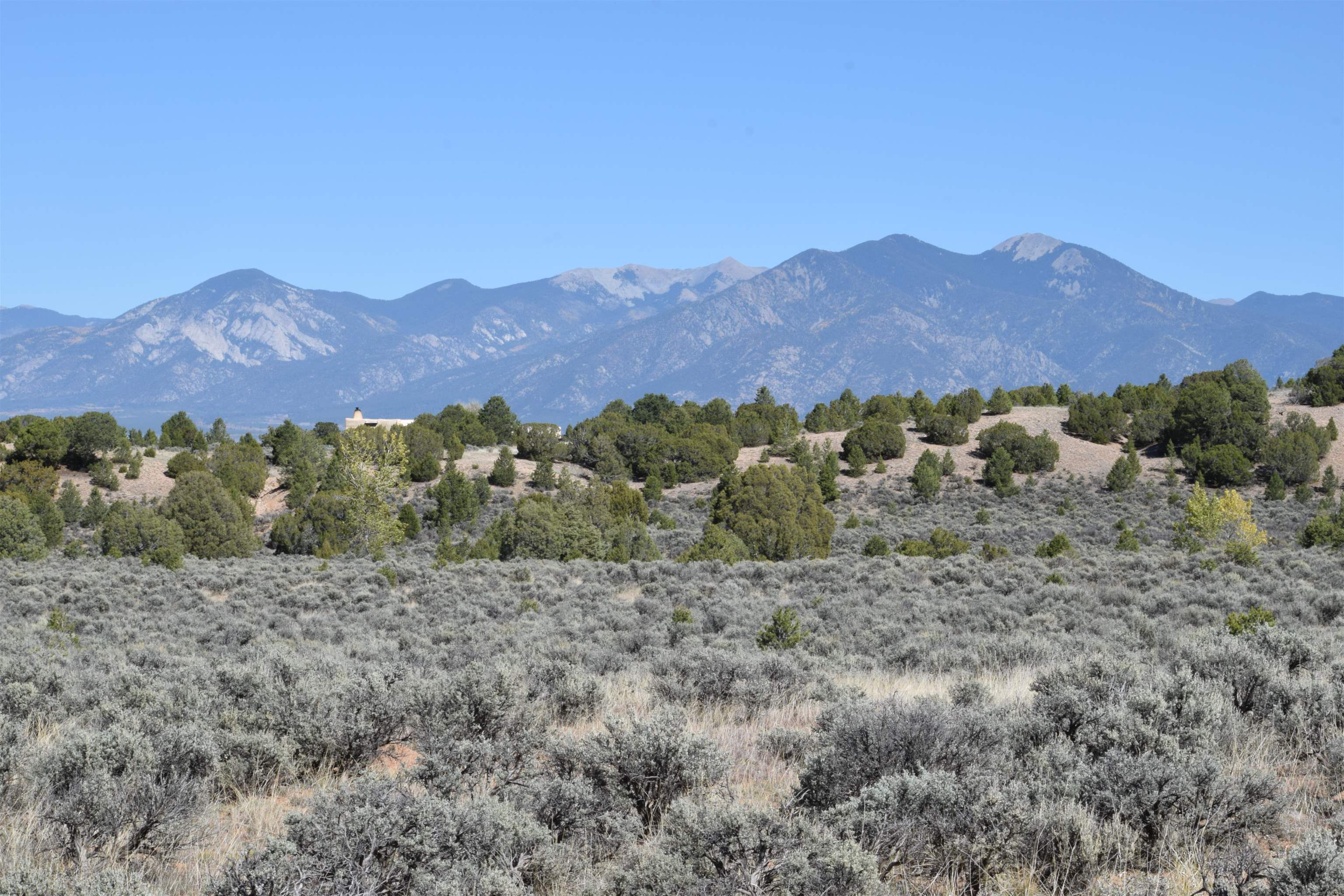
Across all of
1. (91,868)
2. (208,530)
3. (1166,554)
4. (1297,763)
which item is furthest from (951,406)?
(91,868)

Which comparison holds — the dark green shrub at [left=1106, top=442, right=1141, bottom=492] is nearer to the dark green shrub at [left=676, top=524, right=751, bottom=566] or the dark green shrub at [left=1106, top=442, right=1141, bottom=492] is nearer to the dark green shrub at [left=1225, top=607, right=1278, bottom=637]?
the dark green shrub at [left=676, top=524, right=751, bottom=566]

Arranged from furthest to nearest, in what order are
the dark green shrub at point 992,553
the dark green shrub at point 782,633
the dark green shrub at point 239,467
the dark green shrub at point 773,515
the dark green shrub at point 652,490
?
the dark green shrub at point 652,490 < the dark green shrub at point 239,467 < the dark green shrub at point 773,515 < the dark green shrub at point 992,553 < the dark green shrub at point 782,633

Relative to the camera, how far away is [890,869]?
4238mm

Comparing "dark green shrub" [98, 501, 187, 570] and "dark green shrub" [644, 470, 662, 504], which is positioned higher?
"dark green shrub" [98, 501, 187, 570]

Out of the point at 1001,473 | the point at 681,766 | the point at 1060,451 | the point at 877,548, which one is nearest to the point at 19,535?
the point at 877,548

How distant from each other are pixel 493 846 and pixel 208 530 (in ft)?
105

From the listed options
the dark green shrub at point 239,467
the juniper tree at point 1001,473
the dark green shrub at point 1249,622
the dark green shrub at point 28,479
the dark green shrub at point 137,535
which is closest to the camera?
the dark green shrub at point 1249,622

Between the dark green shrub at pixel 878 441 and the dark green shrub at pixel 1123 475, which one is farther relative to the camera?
the dark green shrub at pixel 878 441

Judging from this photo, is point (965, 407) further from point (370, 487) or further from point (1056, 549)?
point (370, 487)

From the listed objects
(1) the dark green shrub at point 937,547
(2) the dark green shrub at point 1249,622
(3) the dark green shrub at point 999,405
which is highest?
(3) the dark green shrub at point 999,405

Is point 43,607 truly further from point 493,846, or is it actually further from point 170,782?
point 493,846

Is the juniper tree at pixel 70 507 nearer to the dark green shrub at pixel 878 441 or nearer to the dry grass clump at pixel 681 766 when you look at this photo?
the dry grass clump at pixel 681 766

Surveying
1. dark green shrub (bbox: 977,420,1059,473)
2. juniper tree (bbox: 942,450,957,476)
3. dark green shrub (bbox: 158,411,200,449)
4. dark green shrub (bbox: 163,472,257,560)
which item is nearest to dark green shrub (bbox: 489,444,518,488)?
dark green shrub (bbox: 163,472,257,560)

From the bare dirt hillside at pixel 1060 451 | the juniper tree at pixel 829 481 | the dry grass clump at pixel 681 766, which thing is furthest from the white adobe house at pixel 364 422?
the dry grass clump at pixel 681 766
